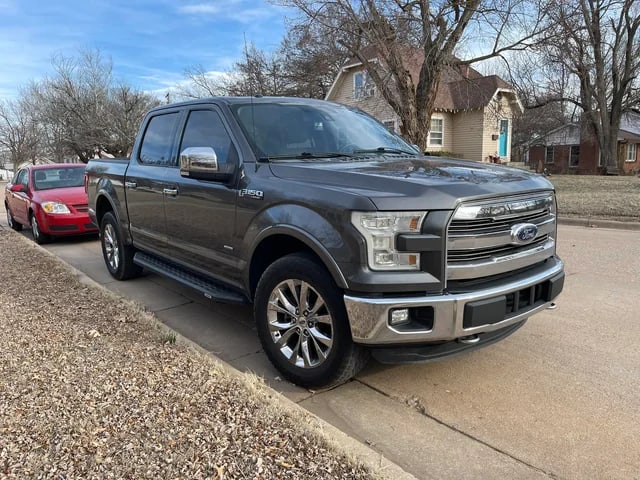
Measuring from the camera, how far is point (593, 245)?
26.5 ft

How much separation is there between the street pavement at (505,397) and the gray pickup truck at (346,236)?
1.20 ft

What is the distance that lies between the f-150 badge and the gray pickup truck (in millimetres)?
15

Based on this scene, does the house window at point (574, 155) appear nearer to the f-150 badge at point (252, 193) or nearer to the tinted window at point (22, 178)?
the tinted window at point (22, 178)

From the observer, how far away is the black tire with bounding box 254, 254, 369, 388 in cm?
310

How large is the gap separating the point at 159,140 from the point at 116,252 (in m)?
1.81

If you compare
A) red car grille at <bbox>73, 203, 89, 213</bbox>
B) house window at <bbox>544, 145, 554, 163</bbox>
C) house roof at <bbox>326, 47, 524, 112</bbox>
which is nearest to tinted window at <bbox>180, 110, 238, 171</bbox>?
red car grille at <bbox>73, 203, 89, 213</bbox>

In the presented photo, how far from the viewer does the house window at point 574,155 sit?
140ft

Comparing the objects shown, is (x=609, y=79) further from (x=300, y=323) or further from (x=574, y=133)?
(x=300, y=323)

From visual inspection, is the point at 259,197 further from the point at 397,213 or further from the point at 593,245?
the point at 593,245

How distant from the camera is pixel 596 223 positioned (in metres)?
10.1

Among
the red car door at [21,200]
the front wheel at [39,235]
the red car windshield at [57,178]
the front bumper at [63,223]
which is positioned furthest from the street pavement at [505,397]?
the red car door at [21,200]

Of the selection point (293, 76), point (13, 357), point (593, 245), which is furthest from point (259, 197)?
point (293, 76)

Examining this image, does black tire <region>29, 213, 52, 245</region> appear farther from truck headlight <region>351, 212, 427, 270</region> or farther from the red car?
truck headlight <region>351, 212, 427, 270</region>

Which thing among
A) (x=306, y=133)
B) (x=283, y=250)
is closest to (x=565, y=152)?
(x=306, y=133)
